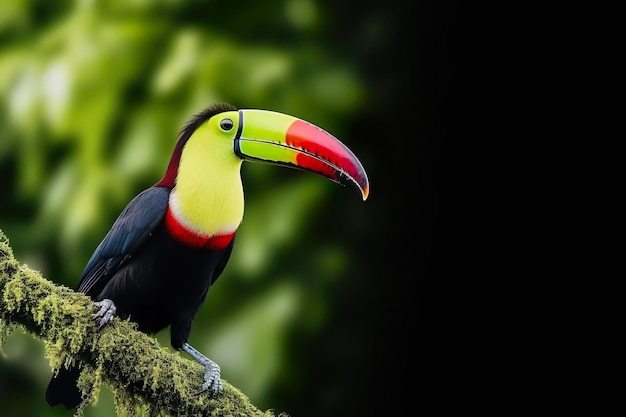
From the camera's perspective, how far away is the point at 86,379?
249 centimetres

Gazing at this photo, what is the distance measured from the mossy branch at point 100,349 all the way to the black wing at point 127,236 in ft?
1.49

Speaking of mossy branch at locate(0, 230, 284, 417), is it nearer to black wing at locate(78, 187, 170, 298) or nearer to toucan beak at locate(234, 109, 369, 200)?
black wing at locate(78, 187, 170, 298)

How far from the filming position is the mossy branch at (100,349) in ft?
7.61

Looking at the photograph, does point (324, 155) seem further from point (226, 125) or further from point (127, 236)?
point (127, 236)

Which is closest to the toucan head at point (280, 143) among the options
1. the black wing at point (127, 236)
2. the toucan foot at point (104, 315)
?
the black wing at point (127, 236)

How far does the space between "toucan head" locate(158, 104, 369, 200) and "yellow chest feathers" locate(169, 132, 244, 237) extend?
1.0 inches

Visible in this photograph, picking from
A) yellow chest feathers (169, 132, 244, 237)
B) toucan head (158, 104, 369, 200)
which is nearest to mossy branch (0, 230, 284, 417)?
yellow chest feathers (169, 132, 244, 237)

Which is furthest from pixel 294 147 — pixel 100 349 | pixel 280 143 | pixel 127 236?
pixel 100 349

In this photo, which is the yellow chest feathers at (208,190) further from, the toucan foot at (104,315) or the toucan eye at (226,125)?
the toucan foot at (104,315)

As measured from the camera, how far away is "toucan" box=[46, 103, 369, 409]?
2.87 m

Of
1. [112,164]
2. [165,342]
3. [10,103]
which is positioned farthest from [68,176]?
[165,342]

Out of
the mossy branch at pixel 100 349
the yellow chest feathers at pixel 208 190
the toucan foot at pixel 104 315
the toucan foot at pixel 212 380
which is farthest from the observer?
the yellow chest feathers at pixel 208 190

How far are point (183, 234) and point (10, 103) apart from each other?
1670mm

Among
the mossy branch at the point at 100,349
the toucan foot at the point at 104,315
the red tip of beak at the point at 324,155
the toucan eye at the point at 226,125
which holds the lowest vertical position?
the mossy branch at the point at 100,349
